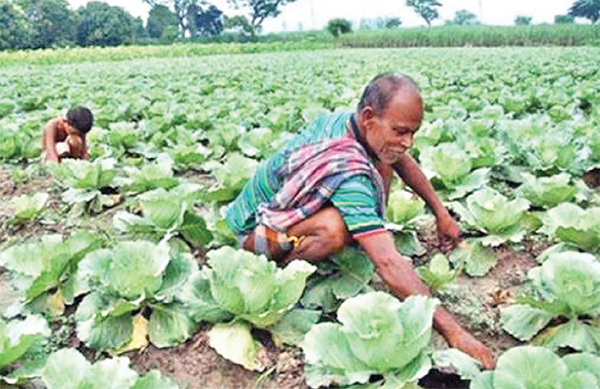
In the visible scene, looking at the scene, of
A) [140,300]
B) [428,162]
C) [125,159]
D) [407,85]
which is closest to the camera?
[407,85]

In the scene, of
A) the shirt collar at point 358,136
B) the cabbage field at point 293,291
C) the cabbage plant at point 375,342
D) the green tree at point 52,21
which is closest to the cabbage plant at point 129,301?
the cabbage field at point 293,291

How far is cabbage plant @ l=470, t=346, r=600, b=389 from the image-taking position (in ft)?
5.41

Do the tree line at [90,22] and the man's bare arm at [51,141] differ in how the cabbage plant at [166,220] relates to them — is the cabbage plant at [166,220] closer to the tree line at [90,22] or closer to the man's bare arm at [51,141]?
the man's bare arm at [51,141]

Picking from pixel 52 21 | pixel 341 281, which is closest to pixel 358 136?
pixel 341 281

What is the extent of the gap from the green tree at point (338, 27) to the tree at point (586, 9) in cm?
2794

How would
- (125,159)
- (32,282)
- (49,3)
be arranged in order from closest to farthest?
(32,282) < (125,159) < (49,3)

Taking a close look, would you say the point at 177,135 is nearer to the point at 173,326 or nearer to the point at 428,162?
the point at 428,162

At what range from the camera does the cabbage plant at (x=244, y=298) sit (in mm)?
2203

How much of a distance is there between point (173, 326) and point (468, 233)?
1.43 m

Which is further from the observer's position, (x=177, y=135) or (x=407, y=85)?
(x=177, y=135)

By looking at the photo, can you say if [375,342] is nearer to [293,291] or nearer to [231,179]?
[293,291]

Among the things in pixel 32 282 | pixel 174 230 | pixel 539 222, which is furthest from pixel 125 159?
pixel 539 222

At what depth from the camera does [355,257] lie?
2533 millimetres

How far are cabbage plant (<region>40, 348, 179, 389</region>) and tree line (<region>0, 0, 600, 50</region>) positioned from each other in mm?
35931
